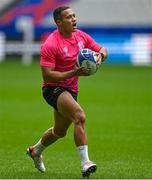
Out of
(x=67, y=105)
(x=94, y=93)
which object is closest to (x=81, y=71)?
(x=67, y=105)

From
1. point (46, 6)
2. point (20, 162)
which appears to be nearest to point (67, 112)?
point (20, 162)

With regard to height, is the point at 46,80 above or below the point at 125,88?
Answer: above

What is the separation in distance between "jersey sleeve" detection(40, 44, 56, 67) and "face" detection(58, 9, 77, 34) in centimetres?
39

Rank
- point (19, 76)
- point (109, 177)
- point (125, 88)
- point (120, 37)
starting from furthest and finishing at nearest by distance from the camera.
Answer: point (120, 37), point (19, 76), point (125, 88), point (109, 177)

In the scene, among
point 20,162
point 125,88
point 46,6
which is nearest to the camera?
point 20,162

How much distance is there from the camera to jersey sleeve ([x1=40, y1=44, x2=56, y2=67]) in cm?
1227

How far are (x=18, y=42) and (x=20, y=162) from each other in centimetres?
3375

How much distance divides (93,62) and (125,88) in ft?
61.5

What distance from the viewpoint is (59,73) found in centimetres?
1216

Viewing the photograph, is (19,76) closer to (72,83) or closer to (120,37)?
(120,37)

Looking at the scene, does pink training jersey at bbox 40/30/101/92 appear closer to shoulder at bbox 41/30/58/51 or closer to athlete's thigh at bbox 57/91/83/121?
shoulder at bbox 41/30/58/51

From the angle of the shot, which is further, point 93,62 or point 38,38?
point 38,38

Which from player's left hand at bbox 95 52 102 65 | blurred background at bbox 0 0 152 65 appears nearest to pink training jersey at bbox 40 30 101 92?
player's left hand at bbox 95 52 102 65

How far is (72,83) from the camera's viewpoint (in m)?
12.6
